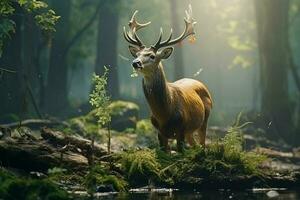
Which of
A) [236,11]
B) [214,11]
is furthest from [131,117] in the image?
[214,11]

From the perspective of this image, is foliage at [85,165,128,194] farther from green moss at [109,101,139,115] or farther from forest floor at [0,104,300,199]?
green moss at [109,101,139,115]

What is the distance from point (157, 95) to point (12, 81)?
936 cm

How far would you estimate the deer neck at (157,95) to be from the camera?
12.7 m

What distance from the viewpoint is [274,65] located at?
900 inches

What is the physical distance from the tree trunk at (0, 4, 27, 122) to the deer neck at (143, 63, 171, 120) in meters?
8.74

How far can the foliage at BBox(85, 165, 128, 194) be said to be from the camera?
36.2 ft

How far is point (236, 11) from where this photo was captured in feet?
136

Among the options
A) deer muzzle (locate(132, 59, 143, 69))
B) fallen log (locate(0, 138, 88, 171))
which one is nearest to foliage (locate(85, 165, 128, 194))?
fallen log (locate(0, 138, 88, 171))

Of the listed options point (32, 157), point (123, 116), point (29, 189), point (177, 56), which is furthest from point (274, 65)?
point (29, 189)

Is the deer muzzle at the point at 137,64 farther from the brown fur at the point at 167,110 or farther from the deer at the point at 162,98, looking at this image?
the brown fur at the point at 167,110

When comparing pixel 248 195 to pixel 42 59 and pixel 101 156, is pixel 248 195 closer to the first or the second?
pixel 101 156

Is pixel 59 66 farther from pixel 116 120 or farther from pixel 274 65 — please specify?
pixel 274 65

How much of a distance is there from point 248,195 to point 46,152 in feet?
11.5

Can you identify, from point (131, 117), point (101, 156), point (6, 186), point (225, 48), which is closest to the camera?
point (6, 186)
